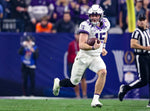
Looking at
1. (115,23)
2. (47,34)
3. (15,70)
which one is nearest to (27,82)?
(15,70)

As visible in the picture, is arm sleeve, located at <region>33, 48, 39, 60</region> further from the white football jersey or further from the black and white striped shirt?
the white football jersey

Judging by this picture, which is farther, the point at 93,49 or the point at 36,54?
the point at 36,54

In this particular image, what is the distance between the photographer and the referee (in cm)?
890

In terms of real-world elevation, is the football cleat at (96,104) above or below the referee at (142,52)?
below

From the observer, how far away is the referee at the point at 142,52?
8898mm

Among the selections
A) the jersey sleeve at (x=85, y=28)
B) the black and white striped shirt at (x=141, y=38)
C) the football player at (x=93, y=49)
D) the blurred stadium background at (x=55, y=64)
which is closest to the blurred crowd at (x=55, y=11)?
the blurred stadium background at (x=55, y=64)

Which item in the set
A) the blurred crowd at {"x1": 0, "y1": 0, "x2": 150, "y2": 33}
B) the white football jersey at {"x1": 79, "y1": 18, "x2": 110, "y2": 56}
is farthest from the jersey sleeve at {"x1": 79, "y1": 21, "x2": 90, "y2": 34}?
the blurred crowd at {"x1": 0, "y1": 0, "x2": 150, "y2": 33}

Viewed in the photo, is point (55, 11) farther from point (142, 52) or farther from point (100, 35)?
point (100, 35)

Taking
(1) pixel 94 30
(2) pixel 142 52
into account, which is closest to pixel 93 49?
(1) pixel 94 30

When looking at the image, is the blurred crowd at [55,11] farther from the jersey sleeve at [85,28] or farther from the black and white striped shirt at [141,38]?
the jersey sleeve at [85,28]

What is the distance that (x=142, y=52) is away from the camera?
9047mm

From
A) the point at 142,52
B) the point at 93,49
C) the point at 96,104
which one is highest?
the point at 93,49

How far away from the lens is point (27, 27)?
13.8m

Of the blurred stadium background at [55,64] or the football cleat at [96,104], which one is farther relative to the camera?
the blurred stadium background at [55,64]
